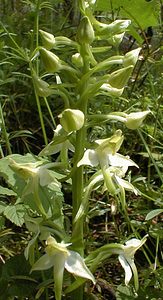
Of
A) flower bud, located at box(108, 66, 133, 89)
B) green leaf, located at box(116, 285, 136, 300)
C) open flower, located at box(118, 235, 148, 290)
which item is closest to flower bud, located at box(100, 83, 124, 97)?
flower bud, located at box(108, 66, 133, 89)

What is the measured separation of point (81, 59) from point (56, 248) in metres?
0.41

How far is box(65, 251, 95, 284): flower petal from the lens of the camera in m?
1.19

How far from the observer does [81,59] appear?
4.29ft

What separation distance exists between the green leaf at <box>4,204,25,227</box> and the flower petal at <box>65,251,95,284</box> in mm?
197

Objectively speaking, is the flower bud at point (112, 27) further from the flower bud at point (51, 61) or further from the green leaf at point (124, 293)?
the green leaf at point (124, 293)

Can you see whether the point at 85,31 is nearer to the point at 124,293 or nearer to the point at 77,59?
the point at 77,59

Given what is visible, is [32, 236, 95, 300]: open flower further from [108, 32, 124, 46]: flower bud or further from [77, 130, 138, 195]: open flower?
[108, 32, 124, 46]: flower bud

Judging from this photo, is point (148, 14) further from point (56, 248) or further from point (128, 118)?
point (56, 248)

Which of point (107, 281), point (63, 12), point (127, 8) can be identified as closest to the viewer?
point (107, 281)

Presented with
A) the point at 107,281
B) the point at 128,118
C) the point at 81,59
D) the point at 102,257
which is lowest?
the point at 107,281

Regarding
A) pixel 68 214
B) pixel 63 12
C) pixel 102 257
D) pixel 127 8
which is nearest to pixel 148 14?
pixel 127 8

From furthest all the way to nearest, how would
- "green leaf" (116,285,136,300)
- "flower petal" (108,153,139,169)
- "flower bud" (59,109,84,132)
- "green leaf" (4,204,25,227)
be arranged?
1. "green leaf" (116,285,136,300)
2. "green leaf" (4,204,25,227)
3. "flower petal" (108,153,139,169)
4. "flower bud" (59,109,84,132)

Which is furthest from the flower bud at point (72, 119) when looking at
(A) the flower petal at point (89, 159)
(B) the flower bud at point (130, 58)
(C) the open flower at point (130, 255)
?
(C) the open flower at point (130, 255)

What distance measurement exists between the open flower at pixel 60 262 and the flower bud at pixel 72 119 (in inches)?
9.1
